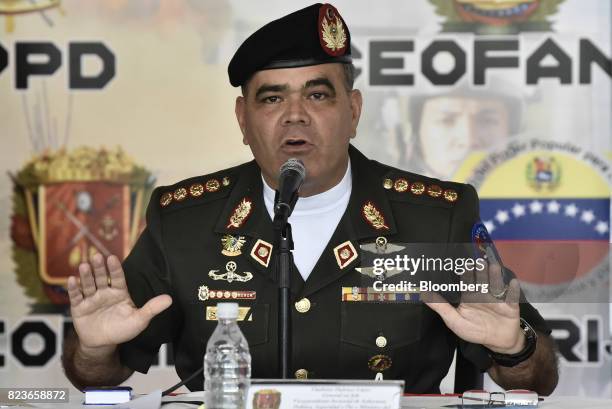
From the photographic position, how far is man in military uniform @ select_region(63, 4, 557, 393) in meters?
2.95

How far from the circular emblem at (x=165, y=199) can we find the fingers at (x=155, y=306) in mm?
742

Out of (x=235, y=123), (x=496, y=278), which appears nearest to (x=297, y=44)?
(x=496, y=278)

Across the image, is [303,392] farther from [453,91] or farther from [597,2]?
[597,2]

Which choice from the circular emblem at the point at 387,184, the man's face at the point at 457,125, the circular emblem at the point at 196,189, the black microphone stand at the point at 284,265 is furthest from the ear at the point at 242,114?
the man's face at the point at 457,125

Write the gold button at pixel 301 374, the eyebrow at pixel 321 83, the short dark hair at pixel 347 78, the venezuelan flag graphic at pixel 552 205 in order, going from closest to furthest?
the gold button at pixel 301 374 → the eyebrow at pixel 321 83 → the short dark hair at pixel 347 78 → the venezuelan flag graphic at pixel 552 205

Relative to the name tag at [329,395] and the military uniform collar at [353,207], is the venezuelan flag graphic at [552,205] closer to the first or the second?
the military uniform collar at [353,207]

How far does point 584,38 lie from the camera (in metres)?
4.29

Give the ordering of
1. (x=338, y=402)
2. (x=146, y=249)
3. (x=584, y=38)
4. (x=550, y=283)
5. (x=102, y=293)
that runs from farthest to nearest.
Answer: (x=584, y=38)
(x=550, y=283)
(x=146, y=249)
(x=102, y=293)
(x=338, y=402)

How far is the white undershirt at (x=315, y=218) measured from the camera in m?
3.08

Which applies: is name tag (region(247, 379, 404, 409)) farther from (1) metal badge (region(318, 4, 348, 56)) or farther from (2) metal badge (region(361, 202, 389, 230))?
(1) metal badge (region(318, 4, 348, 56))

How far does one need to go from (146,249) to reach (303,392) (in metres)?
1.21

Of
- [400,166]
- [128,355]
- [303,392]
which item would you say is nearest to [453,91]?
[400,166]

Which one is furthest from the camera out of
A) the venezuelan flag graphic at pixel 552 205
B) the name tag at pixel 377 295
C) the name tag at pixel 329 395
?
the venezuelan flag graphic at pixel 552 205

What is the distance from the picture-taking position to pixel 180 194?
3273 millimetres
